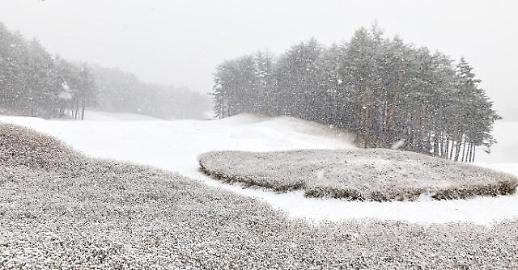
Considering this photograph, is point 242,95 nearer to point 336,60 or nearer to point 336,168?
point 336,60

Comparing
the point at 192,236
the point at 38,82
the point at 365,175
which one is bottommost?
the point at 192,236

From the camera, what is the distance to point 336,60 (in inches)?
2208

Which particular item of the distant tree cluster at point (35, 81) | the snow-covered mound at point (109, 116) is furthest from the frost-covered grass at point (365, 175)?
the snow-covered mound at point (109, 116)

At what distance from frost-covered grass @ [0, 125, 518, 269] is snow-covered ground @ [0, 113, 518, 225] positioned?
85.9 inches

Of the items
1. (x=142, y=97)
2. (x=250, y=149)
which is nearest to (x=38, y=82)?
(x=250, y=149)

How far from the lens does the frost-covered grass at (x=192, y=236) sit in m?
7.99

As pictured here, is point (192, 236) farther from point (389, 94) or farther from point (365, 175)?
point (389, 94)

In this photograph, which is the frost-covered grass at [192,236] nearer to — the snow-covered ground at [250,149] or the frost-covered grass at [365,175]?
the snow-covered ground at [250,149]

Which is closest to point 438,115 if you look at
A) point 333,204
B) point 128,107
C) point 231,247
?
point 333,204

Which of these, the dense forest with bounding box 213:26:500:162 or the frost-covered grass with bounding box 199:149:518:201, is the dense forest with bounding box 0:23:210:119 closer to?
the dense forest with bounding box 213:26:500:162

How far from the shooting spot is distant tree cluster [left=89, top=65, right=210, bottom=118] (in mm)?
115125

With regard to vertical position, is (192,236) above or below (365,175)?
below

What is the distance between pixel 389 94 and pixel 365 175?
33.0m

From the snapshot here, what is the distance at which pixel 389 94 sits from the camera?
48.6 metres
